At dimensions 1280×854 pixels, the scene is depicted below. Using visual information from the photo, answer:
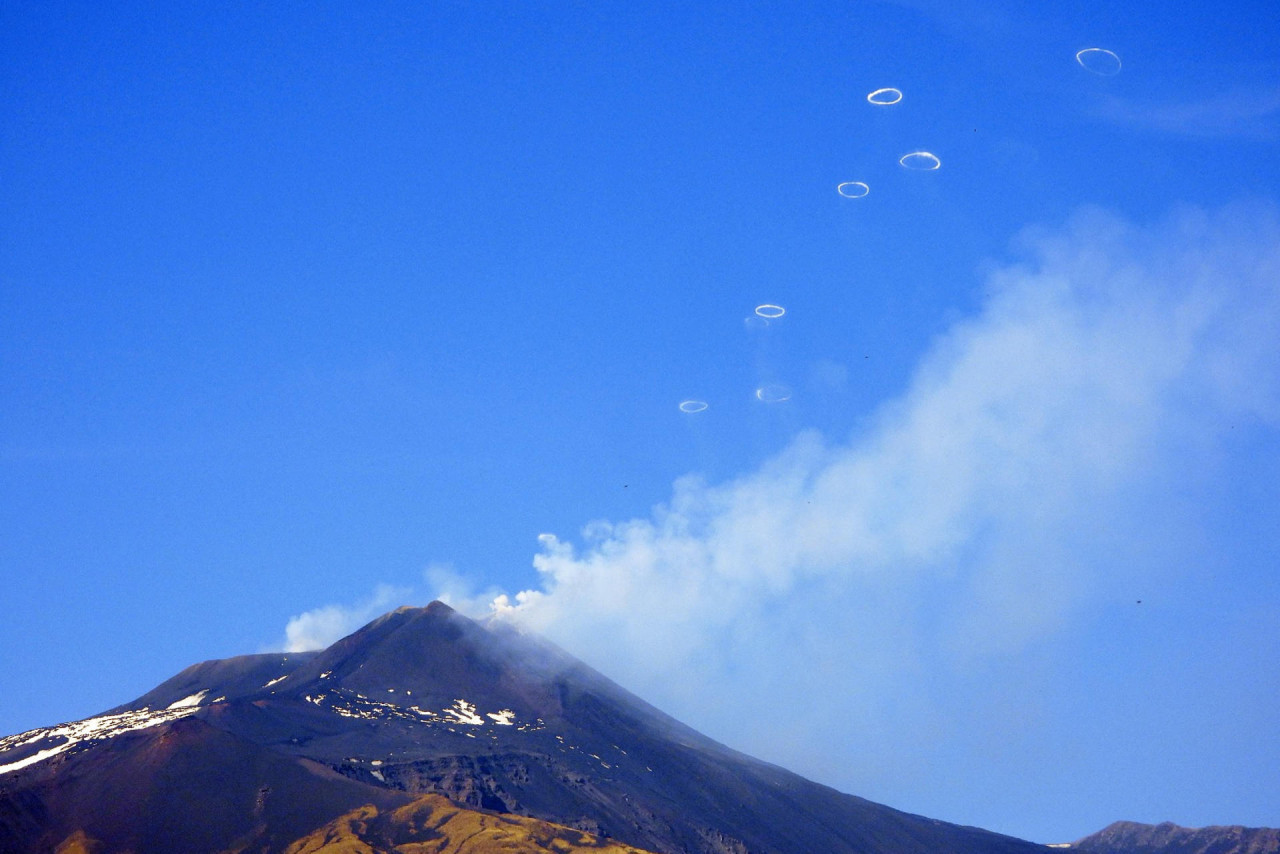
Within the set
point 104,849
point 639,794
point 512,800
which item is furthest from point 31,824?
point 639,794

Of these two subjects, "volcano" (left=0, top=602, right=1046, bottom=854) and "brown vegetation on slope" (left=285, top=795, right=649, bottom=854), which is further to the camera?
"volcano" (left=0, top=602, right=1046, bottom=854)

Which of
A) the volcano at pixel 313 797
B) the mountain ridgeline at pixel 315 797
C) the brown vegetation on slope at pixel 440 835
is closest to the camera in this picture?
the brown vegetation on slope at pixel 440 835

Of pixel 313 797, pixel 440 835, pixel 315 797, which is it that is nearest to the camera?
pixel 440 835

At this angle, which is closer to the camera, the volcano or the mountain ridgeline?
the mountain ridgeline

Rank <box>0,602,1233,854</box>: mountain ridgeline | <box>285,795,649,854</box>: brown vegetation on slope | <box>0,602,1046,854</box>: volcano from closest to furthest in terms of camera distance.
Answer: <box>285,795,649,854</box>: brown vegetation on slope → <box>0,602,1233,854</box>: mountain ridgeline → <box>0,602,1046,854</box>: volcano

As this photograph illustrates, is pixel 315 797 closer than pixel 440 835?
No

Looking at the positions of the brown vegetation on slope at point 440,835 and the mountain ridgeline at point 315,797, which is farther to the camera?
the mountain ridgeline at point 315,797

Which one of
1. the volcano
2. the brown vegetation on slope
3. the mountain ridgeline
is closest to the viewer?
the brown vegetation on slope

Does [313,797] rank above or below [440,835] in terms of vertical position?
above

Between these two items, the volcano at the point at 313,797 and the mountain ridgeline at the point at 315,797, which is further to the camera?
the volcano at the point at 313,797

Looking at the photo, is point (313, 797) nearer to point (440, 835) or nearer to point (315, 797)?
point (315, 797)

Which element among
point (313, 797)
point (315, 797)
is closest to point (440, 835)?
point (315, 797)

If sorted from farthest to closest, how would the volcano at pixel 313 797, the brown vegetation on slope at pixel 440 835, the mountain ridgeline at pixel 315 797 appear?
the volcano at pixel 313 797 → the mountain ridgeline at pixel 315 797 → the brown vegetation on slope at pixel 440 835
